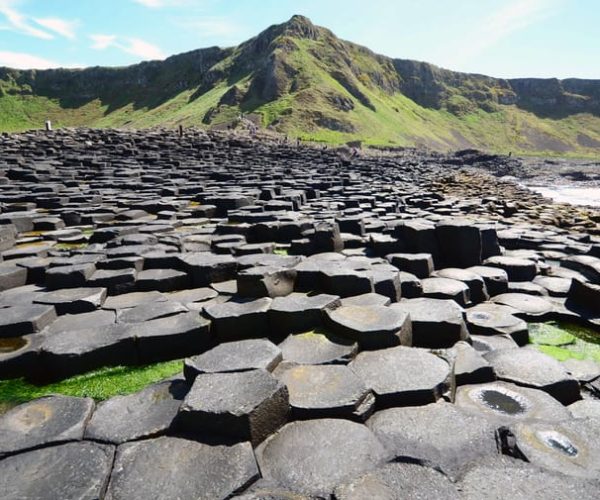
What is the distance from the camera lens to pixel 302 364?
9.05ft

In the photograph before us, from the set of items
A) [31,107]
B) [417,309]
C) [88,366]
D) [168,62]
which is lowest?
[88,366]

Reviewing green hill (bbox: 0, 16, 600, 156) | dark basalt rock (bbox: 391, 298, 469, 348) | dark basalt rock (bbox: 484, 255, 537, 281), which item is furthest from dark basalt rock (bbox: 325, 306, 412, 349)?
green hill (bbox: 0, 16, 600, 156)

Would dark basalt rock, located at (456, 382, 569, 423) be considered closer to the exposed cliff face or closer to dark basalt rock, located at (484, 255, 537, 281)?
dark basalt rock, located at (484, 255, 537, 281)

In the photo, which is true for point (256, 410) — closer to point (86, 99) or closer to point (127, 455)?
point (127, 455)

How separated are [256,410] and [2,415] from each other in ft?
4.95

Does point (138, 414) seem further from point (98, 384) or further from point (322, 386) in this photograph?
point (322, 386)

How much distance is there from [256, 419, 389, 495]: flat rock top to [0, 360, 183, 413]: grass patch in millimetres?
1150

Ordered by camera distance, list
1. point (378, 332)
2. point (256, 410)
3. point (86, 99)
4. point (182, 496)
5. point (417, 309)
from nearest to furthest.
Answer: point (182, 496), point (256, 410), point (378, 332), point (417, 309), point (86, 99)

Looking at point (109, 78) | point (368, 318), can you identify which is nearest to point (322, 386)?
point (368, 318)

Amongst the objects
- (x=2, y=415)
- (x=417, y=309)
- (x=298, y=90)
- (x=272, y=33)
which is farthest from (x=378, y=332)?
(x=272, y=33)

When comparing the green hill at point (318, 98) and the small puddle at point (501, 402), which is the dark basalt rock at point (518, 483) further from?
the green hill at point (318, 98)

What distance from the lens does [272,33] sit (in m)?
82.4

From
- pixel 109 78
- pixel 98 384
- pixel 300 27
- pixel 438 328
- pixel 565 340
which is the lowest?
pixel 98 384

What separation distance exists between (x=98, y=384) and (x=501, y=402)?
2.63 metres
